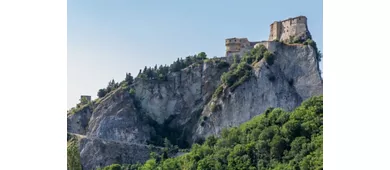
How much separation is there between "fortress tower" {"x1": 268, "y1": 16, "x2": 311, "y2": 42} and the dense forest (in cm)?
926

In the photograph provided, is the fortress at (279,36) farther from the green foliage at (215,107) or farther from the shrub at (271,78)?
the green foliage at (215,107)

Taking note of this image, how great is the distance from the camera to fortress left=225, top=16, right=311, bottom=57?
17.7m

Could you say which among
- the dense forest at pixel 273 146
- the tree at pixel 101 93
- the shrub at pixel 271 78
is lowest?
the dense forest at pixel 273 146

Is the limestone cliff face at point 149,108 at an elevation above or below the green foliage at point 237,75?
below

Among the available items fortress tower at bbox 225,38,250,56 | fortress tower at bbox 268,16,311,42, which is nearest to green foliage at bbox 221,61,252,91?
fortress tower at bbox 225,38,250,56

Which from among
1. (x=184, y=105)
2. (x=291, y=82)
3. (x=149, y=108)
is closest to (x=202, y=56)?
(x=184, y=105)

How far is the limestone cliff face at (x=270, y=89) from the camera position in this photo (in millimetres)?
16984

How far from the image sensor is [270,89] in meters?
17.2

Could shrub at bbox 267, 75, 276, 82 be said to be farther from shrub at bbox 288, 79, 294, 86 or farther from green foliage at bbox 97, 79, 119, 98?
green foliage at bbox 97, 79, 119, 98

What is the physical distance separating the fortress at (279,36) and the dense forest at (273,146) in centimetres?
922
